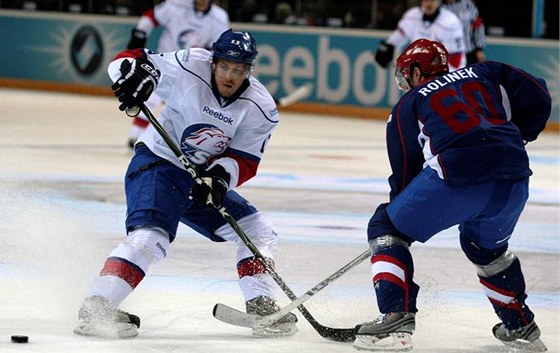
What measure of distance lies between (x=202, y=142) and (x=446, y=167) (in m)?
1.02

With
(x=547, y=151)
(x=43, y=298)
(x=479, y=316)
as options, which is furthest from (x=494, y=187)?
(x=547, y=151)

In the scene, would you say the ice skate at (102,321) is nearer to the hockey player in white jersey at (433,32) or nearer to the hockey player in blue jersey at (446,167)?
the hockey player in blue jersey at (446,167)

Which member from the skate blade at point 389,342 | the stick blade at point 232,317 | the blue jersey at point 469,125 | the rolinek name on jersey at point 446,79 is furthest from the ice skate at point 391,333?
the rolinek name on jersey at point 446,79

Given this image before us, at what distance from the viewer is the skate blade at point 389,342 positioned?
4.19 meters

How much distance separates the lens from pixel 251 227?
4883 millimetres

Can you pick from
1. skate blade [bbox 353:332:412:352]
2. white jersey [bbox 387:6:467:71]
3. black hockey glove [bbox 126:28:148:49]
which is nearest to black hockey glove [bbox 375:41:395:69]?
white jersey [bbox 387:6:467:71]

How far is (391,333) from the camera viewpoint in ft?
13.8

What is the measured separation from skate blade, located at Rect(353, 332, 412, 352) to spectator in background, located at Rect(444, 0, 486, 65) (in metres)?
8.40

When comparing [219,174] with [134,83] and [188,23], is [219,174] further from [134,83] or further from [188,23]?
[188,23]

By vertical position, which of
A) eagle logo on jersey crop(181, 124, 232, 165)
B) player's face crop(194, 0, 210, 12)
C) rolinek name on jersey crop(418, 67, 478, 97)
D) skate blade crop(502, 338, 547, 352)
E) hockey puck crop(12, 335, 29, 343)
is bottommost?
player's face crop(194, 0, 210, 12)

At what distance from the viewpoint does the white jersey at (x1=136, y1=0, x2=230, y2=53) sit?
11.1m

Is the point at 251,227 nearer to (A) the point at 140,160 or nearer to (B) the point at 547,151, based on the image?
(A) the point at 140,160

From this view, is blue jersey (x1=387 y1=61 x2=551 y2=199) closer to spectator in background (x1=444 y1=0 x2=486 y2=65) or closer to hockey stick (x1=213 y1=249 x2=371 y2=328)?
hockey stick (x1=213 y1=249 x2=371 y2=328)

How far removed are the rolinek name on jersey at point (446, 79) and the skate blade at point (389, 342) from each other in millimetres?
760
